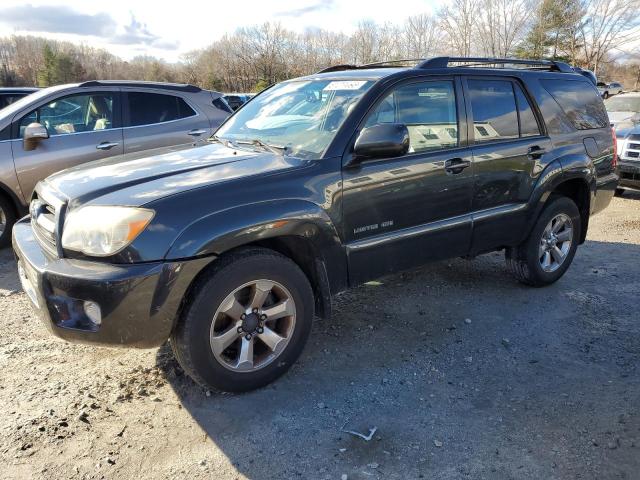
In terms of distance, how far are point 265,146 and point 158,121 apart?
3.41 m

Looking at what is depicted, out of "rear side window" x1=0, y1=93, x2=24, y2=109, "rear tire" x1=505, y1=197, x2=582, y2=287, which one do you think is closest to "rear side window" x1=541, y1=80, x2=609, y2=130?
"rear tire" x1=505, y1=197, x2=582, y2=287

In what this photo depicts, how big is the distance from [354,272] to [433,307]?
1.23 metres

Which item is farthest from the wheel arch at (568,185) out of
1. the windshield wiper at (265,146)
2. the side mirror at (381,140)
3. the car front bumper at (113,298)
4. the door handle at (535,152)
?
the car front bumper at (113,298)

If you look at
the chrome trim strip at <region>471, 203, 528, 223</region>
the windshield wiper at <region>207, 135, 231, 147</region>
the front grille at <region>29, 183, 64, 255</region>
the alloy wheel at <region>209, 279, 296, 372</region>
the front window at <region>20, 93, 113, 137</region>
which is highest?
the front window at <region>20, 93, 113, 137</region>

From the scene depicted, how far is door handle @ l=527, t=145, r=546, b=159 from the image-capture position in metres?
4.14

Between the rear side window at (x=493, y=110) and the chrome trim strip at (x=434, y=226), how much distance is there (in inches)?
21.6

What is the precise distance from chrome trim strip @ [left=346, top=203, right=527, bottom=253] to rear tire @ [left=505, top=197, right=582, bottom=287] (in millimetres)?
396

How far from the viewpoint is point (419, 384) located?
123 inches

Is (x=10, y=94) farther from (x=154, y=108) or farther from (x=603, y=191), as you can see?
(x=603, y=191)

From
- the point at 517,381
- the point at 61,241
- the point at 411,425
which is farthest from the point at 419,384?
the point at 61,241

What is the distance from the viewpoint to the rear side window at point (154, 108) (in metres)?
6.17

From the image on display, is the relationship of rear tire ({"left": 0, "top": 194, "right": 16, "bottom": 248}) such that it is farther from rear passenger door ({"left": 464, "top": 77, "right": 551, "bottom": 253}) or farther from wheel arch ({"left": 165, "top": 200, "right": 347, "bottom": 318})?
rear passenger door ({"left": 464, "top": 77, "right": 551, "bottom": 253})

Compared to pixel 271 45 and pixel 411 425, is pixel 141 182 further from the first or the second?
pixel 271 45

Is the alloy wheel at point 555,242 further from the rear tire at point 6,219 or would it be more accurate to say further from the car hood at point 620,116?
the car hood at point 620,116
